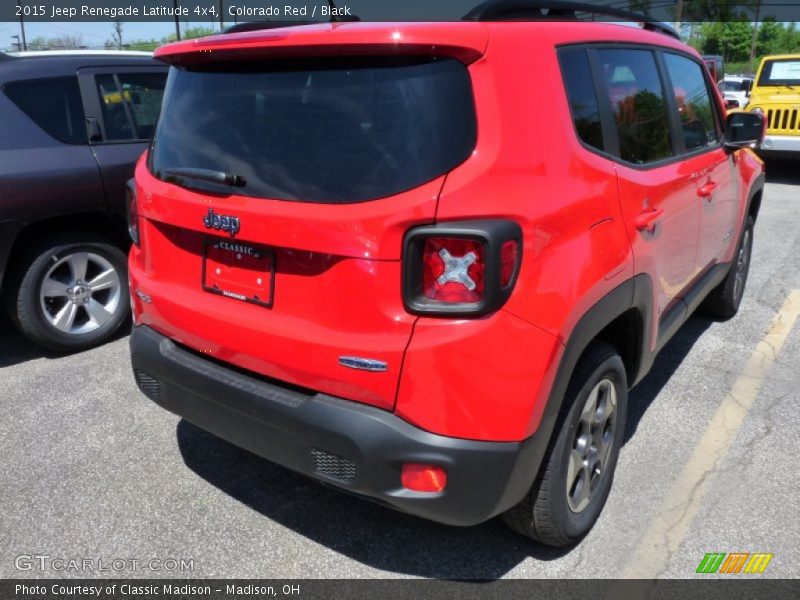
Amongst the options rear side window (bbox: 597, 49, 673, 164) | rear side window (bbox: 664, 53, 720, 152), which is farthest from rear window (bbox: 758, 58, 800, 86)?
rear side window (bbox: 597, 49, 673, 164)

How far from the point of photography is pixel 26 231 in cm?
428

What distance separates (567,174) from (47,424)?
2862 mm

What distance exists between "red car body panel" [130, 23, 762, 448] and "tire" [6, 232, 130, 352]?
222 centimetres

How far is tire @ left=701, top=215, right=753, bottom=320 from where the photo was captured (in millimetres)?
4855

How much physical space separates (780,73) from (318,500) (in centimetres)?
1183

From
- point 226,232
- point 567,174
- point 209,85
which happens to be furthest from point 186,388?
point 567,174

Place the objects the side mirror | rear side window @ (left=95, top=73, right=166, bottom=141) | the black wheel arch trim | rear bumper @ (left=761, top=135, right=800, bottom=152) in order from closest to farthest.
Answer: the black wheel arch trim → the side mirror → rear side window @ (left=95, top=73, right=166, bottom=141) → rear bumper @ (left=761, top=135, right=800, bottom=152)

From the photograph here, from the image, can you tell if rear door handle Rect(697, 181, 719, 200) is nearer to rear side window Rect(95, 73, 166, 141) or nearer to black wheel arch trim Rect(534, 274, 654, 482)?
black wheel arch trim Rect(534, 274, 654, 482)

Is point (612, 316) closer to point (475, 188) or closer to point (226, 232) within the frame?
point (475, 188)

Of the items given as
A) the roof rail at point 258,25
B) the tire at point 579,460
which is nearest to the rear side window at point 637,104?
the tire at point 579,460

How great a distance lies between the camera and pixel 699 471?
3.19m

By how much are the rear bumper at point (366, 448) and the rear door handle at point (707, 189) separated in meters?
1.92

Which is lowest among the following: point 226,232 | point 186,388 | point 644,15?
point 186,388

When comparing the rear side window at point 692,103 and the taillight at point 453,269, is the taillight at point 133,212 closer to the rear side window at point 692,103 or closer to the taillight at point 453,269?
the taillight at point 453,269
